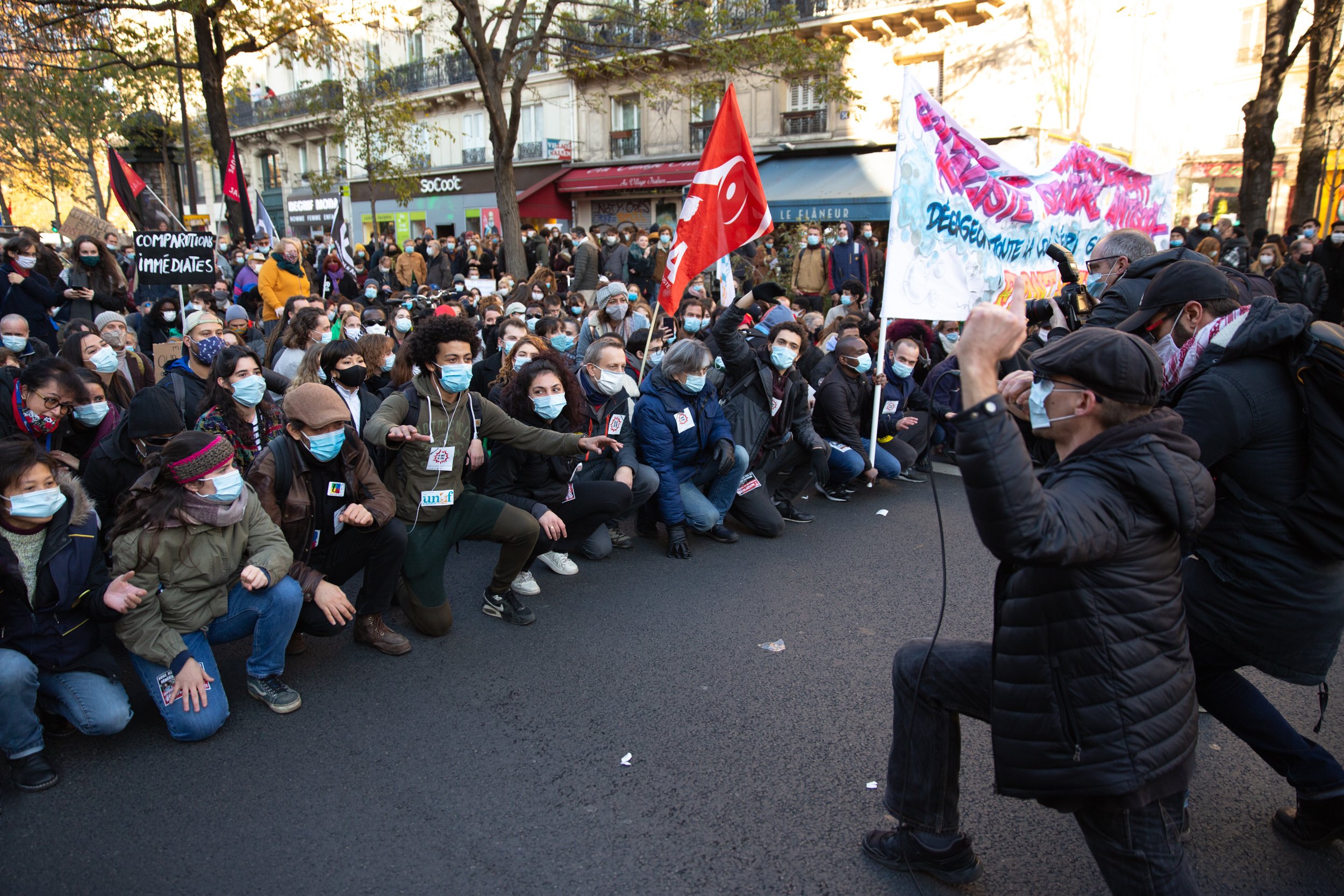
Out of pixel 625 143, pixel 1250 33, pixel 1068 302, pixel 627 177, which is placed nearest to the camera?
pixel 1068 302

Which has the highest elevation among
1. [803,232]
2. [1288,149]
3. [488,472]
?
[1288,149]

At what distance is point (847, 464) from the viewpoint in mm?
7016

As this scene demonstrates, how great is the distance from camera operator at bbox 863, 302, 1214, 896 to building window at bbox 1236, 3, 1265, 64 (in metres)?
30.9

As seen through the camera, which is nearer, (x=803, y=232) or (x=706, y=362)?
(x=706, y=362)

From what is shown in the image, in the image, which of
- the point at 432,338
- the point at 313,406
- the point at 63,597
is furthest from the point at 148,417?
the point at 432,338

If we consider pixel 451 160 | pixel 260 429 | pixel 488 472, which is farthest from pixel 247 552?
pixel 451 160

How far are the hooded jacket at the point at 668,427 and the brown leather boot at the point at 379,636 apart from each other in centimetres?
204

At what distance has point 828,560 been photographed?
568cm

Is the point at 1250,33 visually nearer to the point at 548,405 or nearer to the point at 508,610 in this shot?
the point at 548,405

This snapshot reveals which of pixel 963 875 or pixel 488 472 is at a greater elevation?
pixel 488 472

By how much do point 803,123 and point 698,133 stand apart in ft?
12.4

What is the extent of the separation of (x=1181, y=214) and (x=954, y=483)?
24720 mm

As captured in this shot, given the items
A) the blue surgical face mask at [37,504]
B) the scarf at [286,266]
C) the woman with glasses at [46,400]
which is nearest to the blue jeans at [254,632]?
the blue surgical face mask at [37,504]

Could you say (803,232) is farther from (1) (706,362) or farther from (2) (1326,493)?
(2) (1326,493)
